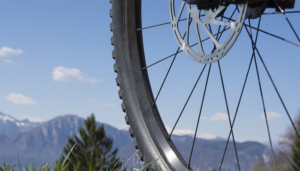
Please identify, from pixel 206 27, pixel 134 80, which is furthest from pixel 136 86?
pixel 206 27

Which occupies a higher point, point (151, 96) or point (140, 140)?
point (151, 96)

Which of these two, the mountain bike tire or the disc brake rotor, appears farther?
the mountain bike tire

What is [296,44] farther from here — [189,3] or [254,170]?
[254,170]

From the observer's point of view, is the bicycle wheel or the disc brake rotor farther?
the bicycle wheel

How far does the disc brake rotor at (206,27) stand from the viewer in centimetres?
164

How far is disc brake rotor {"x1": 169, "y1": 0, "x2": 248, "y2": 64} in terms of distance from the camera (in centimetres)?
164

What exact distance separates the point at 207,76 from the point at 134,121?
23.0 inches

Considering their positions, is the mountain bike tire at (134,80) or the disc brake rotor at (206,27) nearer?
the disc brake rotor at (206,27)

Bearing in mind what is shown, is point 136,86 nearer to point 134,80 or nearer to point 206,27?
point 134,80

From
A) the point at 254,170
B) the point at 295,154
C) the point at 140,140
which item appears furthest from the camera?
the point at 254,170

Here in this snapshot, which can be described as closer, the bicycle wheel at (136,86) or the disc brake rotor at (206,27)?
the disc brake rotor at (206,27)

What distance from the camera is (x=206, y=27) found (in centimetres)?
181

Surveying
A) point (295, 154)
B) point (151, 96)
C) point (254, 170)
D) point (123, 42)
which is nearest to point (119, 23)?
point (123, 42)

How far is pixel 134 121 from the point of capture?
2.21 m
